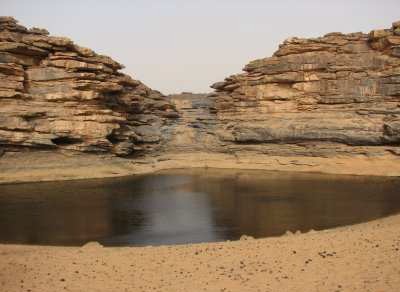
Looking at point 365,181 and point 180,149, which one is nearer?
point 365,181

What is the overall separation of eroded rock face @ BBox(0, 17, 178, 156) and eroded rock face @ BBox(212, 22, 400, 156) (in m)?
15.3

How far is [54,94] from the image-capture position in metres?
44.1

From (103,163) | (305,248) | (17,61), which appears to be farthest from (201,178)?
(305,248)

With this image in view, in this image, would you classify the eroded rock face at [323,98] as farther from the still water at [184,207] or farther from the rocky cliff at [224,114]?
the still water at [184,207]

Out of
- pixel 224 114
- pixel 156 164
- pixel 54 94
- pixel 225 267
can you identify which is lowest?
pixel 156 164

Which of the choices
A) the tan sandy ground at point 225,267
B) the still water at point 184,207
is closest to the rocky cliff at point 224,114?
the still water at point 184,207

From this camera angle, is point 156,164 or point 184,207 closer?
point 184,207

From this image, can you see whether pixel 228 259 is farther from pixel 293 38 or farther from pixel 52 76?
pixel 293 38

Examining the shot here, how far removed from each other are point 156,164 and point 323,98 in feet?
67.3

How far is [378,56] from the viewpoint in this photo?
4825 cm

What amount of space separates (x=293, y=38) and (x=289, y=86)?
221 inches

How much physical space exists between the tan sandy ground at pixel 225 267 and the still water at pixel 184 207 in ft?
15.6

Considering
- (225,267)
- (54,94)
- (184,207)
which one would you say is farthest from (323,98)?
(225,267)

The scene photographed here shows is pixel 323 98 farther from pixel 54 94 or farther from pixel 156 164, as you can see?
pixel 54 94
